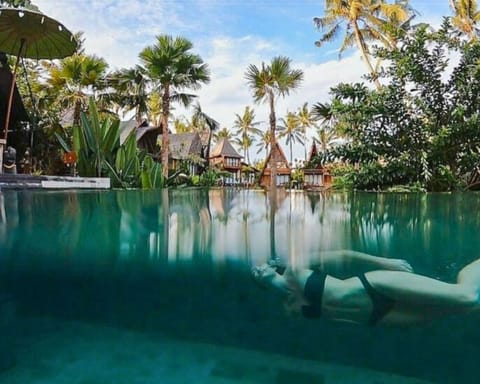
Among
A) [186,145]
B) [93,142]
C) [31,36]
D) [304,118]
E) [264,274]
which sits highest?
[304,118]

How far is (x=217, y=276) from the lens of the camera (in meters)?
2.17

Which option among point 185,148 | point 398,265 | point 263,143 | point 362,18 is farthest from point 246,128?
point 398,265

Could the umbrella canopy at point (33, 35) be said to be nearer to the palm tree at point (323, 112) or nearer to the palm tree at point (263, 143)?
the palm tree at point (323, 112)

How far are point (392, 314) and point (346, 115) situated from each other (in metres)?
9.89

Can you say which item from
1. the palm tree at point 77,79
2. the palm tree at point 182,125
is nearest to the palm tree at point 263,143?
the palm tree at point 182,125

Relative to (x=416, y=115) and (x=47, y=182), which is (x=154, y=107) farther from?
(x=47, y=182)

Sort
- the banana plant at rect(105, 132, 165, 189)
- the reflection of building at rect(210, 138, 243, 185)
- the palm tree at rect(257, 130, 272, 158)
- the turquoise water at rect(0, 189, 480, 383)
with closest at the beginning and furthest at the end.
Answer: the turquoise water at rect(0, 189, 480, 383) < the banana plant at rect(105, 132, 165, 189) < the reflection of building at rect(210, 138, 243, 185) < the palm tree at rect(257, 130, 272, 158)

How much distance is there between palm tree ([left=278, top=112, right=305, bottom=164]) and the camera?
42.0 meters

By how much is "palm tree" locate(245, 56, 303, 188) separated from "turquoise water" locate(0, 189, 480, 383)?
17.8m

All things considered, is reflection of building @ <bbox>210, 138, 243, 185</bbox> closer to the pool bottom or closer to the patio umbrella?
the patio umbrella

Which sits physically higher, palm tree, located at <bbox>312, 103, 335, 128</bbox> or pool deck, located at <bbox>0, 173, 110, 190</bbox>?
palm tree, located at <bbox>312, 103, 335, 128</bbox>

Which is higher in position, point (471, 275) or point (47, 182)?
point (47, 182)

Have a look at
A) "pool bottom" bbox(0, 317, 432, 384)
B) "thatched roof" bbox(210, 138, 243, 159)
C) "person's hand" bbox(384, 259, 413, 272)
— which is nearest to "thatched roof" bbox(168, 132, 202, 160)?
"thatched roof" bbox(210, 138, 243, 159)

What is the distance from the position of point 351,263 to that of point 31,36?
9143mm
